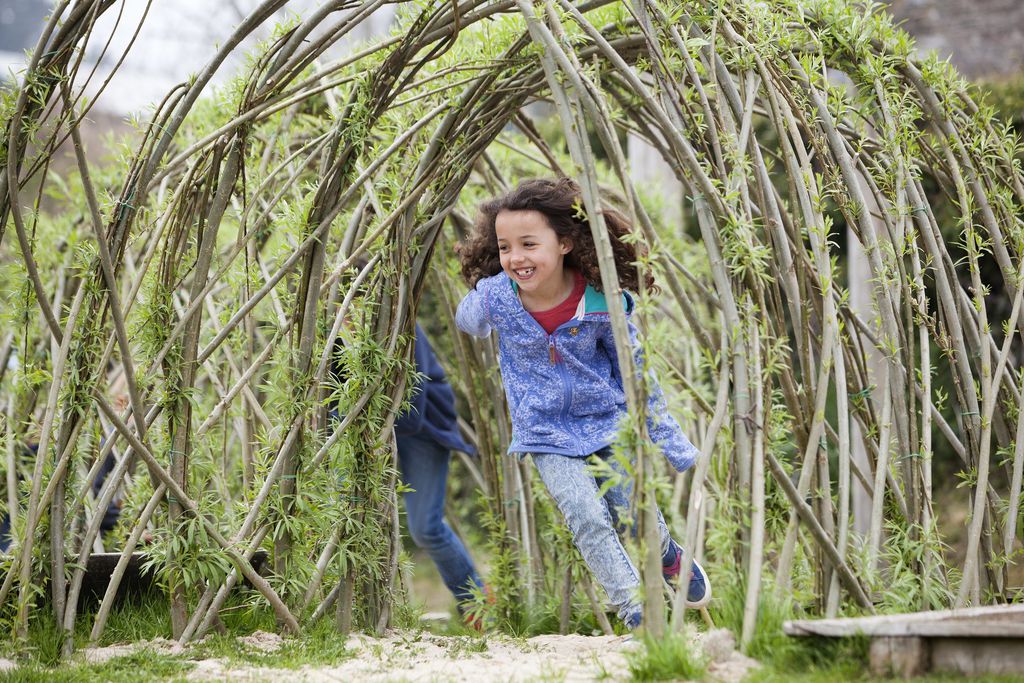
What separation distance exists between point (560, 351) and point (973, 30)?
5.62m

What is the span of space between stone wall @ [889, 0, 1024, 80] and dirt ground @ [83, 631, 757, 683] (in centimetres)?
553

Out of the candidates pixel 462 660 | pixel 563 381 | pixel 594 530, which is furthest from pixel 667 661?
pixel 563 381

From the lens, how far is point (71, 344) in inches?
100

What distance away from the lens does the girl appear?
2.51m

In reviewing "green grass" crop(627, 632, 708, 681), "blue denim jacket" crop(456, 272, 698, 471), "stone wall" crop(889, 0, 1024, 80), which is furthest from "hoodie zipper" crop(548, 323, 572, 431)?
"stone wall" crop(889, 0, 1024, 80)

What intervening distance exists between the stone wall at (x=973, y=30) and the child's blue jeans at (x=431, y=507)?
4.81 meters

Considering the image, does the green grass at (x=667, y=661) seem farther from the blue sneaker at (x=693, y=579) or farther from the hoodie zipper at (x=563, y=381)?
the hoodie zipper at (x=563, y=381)

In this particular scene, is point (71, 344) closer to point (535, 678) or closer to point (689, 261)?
point (535, 678)

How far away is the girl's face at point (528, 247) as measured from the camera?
2.53 metres

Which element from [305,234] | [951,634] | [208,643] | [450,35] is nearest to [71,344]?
[305,234]

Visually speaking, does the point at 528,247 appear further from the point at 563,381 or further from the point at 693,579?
the point at 693,579

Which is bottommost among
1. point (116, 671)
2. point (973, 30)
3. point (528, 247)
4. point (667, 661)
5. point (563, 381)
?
point (116, 671)

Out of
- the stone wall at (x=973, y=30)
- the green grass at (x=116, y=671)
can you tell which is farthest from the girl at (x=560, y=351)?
the stone wall at (x=973, y=30)

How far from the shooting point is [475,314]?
2.68 meters
